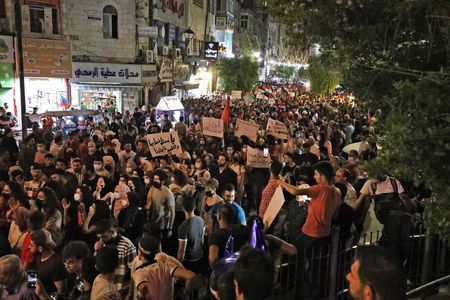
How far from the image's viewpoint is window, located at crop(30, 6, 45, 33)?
74.1ft

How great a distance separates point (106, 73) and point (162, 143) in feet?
50.0

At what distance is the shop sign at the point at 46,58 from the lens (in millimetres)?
20703

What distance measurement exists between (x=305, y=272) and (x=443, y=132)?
298cm

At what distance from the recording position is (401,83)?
11.1 ft

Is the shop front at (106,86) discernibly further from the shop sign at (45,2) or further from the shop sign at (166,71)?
the shop sign at (166,71)

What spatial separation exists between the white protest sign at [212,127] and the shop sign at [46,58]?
1151 cm

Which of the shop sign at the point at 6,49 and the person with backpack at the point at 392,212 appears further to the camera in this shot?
the shop sign at the point at 6,49

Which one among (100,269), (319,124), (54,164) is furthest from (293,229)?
(319,124)

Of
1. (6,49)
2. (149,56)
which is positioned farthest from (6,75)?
(149,56)

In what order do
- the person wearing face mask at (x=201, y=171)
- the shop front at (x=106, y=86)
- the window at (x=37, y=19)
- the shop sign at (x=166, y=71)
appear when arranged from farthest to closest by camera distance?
the shop sign at (x=166, y=71)
the shop front at (x=106, y=86)
the window at (x=37, y=19)
the person wearing face mask at (x=201, y=171)

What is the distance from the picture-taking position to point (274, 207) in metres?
6.35

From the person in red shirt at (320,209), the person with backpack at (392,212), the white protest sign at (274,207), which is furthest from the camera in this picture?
the white protest sign at (274,207)

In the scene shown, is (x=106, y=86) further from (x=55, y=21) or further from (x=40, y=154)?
(x=40, y=154)

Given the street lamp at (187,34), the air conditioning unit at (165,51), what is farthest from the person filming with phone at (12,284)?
the street lamp at (187,34)
